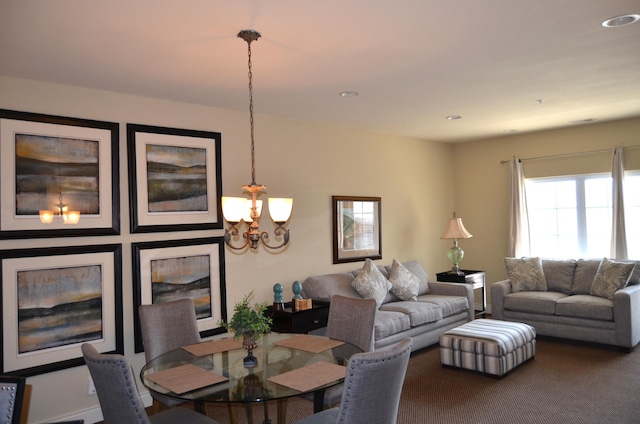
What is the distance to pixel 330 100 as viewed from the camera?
446 centimetres

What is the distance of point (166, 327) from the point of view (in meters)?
3.35

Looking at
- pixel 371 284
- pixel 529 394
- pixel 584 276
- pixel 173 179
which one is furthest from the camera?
pixel 584 276

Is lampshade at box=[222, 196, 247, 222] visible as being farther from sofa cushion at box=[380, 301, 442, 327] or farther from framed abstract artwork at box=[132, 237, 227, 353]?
sofa cushion at box=[380, 301, 442, 327]

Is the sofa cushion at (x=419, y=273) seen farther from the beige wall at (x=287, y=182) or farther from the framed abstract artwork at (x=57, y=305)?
the framed abstract artwork at (x=57, y=305)

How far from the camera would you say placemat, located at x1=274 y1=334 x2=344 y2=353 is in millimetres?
2984

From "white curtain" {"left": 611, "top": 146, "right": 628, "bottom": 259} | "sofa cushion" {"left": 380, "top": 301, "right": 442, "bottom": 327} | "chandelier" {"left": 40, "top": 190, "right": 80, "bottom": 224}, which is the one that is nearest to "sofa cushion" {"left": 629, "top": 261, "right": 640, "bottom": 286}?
"white curtain" {"left": 611, "top": 146, "right": 628, "bottom": 259}

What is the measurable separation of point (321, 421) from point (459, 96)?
3.19 m

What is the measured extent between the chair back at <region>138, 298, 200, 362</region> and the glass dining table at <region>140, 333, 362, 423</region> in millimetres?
310

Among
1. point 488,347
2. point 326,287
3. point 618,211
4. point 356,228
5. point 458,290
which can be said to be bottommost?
point 488,347

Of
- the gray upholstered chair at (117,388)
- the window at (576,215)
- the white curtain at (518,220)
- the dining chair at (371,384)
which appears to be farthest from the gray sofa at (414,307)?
the gray upholstered chair at (117,388)

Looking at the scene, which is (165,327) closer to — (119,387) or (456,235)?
(119,387)

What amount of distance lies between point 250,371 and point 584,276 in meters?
4.85

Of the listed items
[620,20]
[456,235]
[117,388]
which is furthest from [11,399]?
[456,235]

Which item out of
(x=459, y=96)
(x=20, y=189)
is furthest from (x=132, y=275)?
(x=459, y=96)
